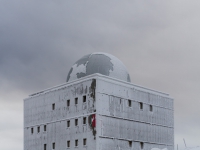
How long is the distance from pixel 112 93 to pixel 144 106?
6.19 meters

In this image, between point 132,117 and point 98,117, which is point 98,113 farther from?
point 132,117

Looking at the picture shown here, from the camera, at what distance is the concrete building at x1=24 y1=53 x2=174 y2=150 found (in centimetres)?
4962

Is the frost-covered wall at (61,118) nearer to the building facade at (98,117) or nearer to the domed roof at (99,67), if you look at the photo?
the building facade at (98,117)

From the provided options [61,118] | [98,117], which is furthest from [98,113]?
[61,118]

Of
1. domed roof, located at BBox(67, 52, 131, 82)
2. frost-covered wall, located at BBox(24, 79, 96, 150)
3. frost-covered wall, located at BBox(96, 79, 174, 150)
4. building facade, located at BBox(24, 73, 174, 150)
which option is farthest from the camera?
domed roof, located at BBox(67, 52, 131, 82)

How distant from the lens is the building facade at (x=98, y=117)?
4953 cm

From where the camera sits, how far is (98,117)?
48906 mm

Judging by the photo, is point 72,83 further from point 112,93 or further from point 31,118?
point 31,118

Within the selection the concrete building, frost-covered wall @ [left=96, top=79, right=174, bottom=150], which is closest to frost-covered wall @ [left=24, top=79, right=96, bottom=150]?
the concrete building

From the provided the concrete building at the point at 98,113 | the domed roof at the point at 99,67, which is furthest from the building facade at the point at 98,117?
the domed roof at the point at 99,67

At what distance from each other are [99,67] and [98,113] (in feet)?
21.0

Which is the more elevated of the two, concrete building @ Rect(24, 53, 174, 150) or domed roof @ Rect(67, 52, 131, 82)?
domed roof @ Rect(67, 52, 131, 82)

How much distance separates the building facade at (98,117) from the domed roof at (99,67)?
1553mm

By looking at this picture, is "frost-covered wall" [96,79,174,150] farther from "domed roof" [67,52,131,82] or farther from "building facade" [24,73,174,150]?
"domed roof" [67,52,131,82]
